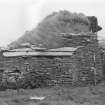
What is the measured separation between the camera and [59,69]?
2333cm

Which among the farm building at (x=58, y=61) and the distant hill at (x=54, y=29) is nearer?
the farm building at (x=58, y=61)

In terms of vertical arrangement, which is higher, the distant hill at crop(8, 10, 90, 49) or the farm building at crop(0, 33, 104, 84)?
the distant hill at crop(8, 10, 90, 49)

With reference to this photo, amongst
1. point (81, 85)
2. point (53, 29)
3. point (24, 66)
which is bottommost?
point (81, 85)

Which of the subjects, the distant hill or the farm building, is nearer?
the farm building

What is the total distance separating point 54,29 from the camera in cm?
2828

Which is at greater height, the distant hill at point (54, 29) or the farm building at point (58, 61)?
the distant hill at point (54, 29)

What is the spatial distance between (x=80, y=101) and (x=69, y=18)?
1416cm

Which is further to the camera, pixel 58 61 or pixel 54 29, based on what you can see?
pixel 54 29

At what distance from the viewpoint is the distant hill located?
26875 mm

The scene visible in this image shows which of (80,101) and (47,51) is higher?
(47,51)

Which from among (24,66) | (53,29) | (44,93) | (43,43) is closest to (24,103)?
(44,93)

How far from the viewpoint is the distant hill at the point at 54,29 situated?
26.9 meters

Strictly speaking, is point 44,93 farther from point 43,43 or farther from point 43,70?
point 43,43

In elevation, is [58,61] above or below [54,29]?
below
